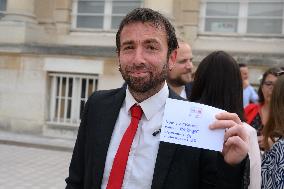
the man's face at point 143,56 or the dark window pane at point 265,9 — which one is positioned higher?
the dark window pane at point 265,9

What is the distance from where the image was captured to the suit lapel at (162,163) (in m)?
1.96

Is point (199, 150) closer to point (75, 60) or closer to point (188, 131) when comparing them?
point (188, 131)

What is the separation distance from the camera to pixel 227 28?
448 inches

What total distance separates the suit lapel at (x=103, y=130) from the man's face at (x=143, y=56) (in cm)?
20

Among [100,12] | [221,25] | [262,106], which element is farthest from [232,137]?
[100,12]

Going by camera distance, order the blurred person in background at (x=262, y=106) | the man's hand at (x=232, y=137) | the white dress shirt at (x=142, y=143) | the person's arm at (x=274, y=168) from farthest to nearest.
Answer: the blurred person in background at (x=262, y=106)
the person's arm at (x=274, y=168)
the white dress shirt at (x=142, y=143)
the man's hand at (x=232, y=137)

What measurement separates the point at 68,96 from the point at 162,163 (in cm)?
977

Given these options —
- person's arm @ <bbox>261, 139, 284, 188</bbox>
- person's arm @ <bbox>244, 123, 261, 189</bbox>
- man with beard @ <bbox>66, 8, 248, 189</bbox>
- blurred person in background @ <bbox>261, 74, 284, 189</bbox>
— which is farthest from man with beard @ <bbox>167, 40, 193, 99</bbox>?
man with beard @ <bbox>66, 8, 248, 189</bbox>

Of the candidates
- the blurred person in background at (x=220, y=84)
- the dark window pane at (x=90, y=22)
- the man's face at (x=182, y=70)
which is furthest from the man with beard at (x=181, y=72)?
the dark window pane at (x=90, y=22)

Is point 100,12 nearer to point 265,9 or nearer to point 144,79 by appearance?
point 265,9

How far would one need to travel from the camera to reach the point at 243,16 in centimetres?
1120

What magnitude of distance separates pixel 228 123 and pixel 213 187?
0.33 meters

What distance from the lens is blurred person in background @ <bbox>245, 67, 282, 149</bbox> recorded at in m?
4.31

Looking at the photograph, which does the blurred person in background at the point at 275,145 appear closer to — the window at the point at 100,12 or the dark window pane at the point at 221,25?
the dark window pane at the point at 221,25
